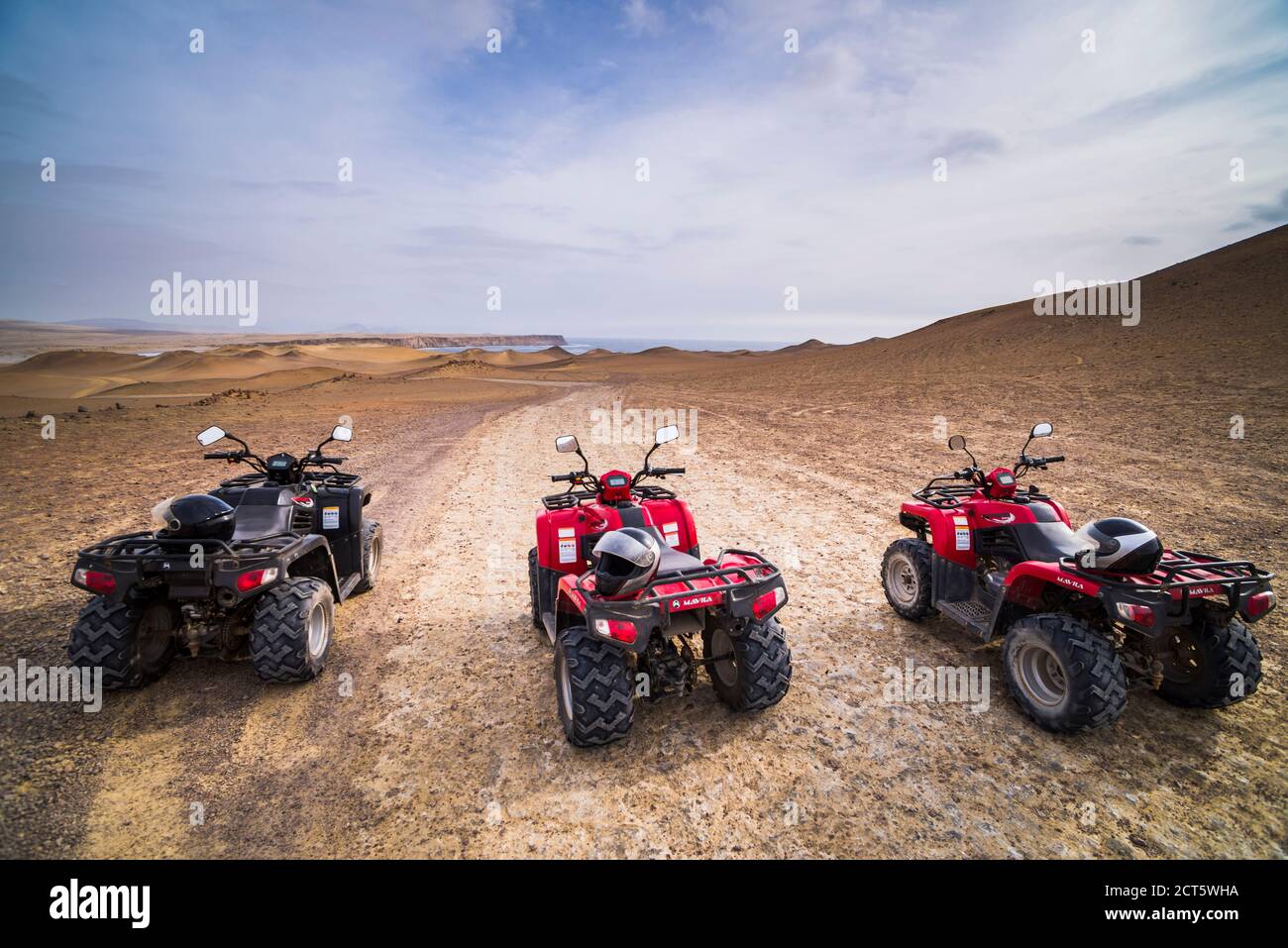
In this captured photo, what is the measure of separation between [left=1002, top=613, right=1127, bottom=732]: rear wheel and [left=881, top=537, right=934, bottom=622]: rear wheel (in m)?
1.26

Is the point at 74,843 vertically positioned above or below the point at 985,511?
below

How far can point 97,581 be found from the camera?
12.9 ft

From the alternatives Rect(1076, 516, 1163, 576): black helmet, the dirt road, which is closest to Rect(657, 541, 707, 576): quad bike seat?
the dirt road

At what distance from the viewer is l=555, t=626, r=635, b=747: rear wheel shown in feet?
11.4

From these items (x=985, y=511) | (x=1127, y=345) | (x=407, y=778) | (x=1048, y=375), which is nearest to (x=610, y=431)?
(x=985, y=511)

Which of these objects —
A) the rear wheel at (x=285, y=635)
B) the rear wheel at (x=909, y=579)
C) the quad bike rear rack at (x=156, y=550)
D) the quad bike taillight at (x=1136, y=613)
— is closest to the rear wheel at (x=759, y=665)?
the quad bike taillight at (x=1136, y=613)

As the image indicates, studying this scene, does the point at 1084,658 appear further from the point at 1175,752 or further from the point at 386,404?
the point at 386,404

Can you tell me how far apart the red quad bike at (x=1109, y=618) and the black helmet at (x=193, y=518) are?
5.60 m

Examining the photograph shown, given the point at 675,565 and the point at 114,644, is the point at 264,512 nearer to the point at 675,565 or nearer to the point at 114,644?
the point at 114,644

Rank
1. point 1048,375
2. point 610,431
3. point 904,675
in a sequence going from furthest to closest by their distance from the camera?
point 1048,375
point 610,431
point 904,675

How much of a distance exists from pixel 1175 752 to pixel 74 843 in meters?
6.16

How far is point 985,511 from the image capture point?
200 inches

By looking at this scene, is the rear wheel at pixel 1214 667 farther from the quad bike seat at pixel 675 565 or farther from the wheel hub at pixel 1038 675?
the quad bike seat at pixel 675 565

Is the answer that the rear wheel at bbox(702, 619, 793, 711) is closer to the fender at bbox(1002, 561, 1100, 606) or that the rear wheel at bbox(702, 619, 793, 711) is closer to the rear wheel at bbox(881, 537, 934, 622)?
the fender at bbox(1002, 561, 1100, 606)
